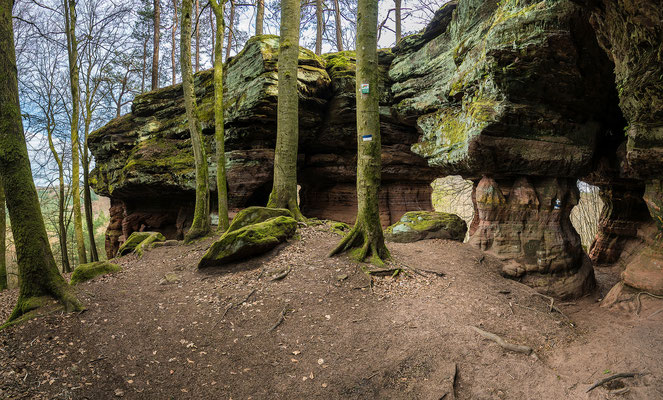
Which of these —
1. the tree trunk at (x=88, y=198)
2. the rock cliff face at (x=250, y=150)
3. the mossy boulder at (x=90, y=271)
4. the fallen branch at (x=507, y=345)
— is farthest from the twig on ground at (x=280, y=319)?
the tree trunk at (x=88, y=198)

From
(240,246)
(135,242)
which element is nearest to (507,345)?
(240,246)

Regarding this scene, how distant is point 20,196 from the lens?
14.4 feet

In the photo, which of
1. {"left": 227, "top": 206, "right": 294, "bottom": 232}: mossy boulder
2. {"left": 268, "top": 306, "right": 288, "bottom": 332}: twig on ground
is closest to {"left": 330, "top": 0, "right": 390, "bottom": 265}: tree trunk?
{"left": 268, "top": 306, "right": 288, "bottom": 332}: twig on ground

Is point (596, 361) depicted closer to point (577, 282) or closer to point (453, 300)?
point (453, 300)

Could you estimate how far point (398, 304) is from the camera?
4781 mm

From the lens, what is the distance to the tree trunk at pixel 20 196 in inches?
170

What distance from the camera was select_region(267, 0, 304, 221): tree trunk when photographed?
852cm

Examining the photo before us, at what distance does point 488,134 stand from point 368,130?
332 centimetres

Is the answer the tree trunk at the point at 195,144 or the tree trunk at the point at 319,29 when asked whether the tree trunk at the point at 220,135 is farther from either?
the tree trunk at the point at 319,29

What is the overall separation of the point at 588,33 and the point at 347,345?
688 cm

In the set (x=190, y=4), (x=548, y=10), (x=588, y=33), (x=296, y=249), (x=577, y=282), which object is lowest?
(x=577, y=282)

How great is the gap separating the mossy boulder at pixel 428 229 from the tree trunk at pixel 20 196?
735 centimetres

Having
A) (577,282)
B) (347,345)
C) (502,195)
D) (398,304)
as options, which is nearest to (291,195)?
(398,304)

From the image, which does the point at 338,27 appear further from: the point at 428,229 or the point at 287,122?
the point at 428,229
